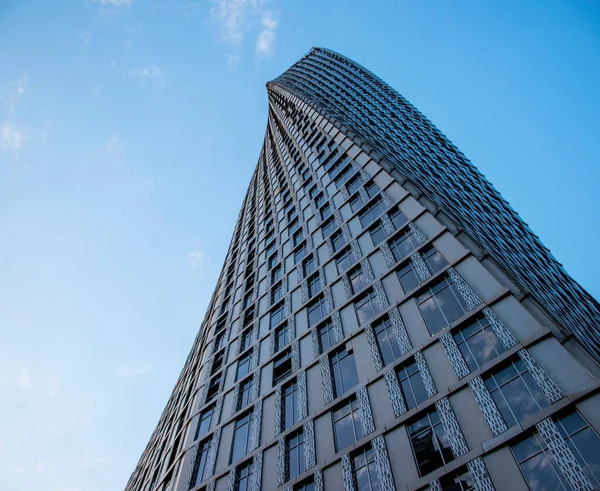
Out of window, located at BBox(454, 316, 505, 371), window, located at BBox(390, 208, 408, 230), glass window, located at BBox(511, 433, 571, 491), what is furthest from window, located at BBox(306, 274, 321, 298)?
glass window, located at BBox(511, 433, 571, 491)

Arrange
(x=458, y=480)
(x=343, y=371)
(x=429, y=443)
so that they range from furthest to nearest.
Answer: (x=343, y=371)
(x=429, y=443)
(x=458, y=480)

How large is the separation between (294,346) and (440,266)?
10.7 m

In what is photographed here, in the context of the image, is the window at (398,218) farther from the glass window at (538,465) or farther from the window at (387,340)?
the glass window at (538,465)

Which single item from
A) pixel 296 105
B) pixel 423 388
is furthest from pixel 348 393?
pixel 296 105

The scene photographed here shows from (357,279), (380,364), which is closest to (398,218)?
(357,279)

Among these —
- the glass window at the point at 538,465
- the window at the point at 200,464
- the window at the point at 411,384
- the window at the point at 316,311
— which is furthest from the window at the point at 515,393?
the window at the point at 200,464

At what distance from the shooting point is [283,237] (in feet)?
138

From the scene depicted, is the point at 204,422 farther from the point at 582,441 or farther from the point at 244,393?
the point at 582,441

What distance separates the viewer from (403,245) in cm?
2570

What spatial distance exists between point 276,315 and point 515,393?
66.4 feet

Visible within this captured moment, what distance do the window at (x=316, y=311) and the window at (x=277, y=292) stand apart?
5.65 meters

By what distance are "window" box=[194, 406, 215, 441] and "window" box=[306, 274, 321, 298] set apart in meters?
10.7

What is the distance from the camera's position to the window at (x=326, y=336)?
981 inches

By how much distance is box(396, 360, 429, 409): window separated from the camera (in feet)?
58.1
